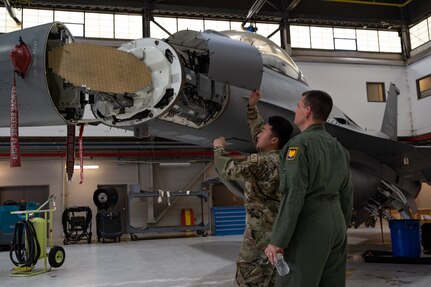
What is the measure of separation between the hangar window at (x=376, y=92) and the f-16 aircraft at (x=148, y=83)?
13.6m

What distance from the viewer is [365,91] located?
1780 centimetres

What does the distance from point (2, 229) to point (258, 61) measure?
10.7m

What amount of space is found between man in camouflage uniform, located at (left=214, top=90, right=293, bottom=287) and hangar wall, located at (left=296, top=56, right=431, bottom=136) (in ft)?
48.1

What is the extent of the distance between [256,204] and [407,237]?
16.8ft

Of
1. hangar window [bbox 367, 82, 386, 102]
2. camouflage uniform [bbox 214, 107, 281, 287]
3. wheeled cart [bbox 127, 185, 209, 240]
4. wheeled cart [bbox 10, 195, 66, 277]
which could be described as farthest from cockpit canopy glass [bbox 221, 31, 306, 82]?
hangar window [bbox 367, 82, 386, 102]

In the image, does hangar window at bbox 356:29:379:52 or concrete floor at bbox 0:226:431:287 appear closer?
concrete floor at bbox 0:226:431:287

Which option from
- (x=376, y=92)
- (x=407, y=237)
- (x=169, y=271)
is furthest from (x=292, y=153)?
(x=376, y=92)

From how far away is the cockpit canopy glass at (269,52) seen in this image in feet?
18.6

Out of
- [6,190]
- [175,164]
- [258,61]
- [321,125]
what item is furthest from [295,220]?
[6,190]

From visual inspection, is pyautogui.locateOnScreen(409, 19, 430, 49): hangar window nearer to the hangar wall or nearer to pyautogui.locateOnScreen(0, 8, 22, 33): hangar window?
the hangar wall

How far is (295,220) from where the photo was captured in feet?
7.24

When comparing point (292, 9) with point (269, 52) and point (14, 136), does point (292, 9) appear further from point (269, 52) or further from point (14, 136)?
point (14, 136)

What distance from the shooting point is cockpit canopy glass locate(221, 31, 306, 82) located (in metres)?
5.68

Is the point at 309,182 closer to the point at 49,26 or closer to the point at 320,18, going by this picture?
the point at 49,26
